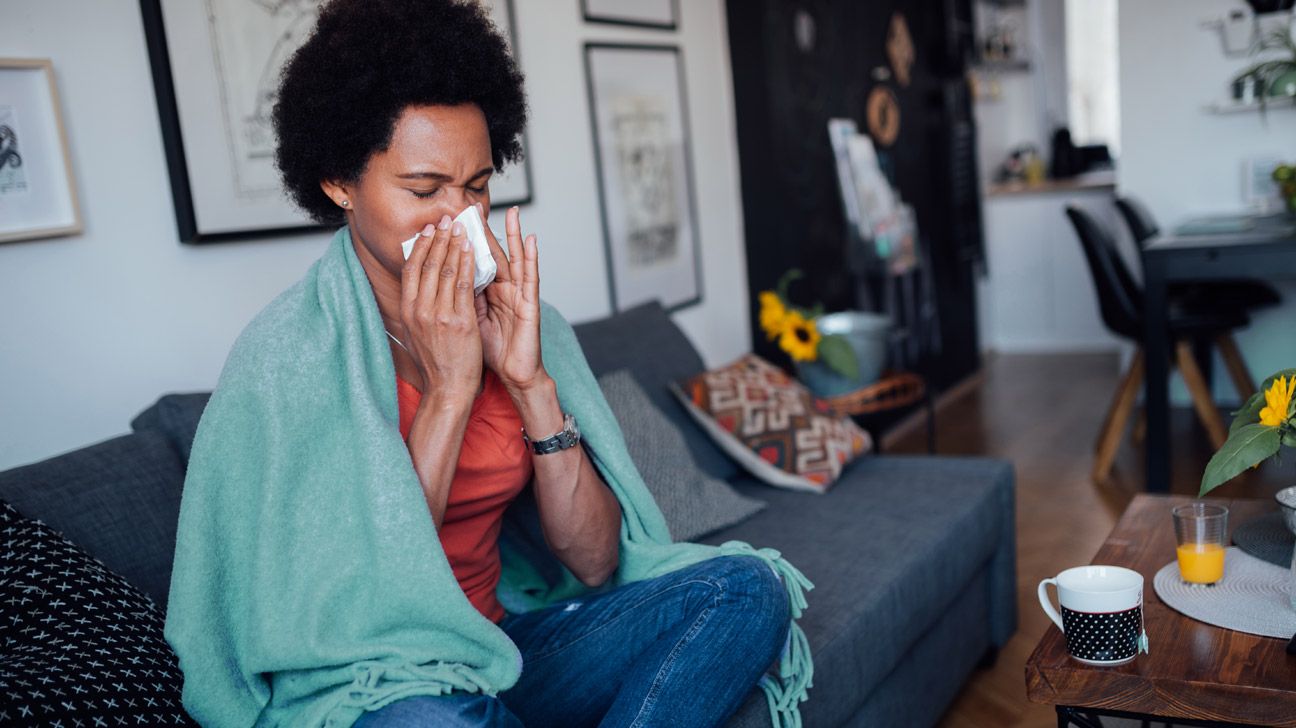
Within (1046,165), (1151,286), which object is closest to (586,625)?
(1151,286)

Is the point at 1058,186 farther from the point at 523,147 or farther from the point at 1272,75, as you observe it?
the point at 523,147

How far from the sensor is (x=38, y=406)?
5.43 ft

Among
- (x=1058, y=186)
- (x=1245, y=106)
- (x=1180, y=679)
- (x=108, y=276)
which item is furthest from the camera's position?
(x=1058, y=186)

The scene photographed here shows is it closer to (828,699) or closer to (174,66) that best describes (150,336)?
(174,66)

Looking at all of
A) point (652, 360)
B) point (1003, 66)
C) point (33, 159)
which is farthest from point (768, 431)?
point (1003, 66)

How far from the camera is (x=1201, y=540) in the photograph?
149 cm

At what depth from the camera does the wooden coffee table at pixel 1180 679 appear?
1209 millimetres

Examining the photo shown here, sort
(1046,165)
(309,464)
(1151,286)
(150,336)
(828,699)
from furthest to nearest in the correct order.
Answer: (1046,165) < (1151,286) < (150,336) < (828,699) < (309,464)

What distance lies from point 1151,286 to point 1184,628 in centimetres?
208

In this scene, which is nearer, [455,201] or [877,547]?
[455,201]

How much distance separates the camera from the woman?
119cm

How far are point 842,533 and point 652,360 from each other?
609 millimetres

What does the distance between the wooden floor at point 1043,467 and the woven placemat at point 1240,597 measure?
0.37 feet

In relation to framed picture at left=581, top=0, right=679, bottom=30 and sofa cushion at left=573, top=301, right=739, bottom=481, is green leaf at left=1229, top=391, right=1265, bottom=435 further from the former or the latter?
framed picture at left=581, top=0, right=679, bottom=30
